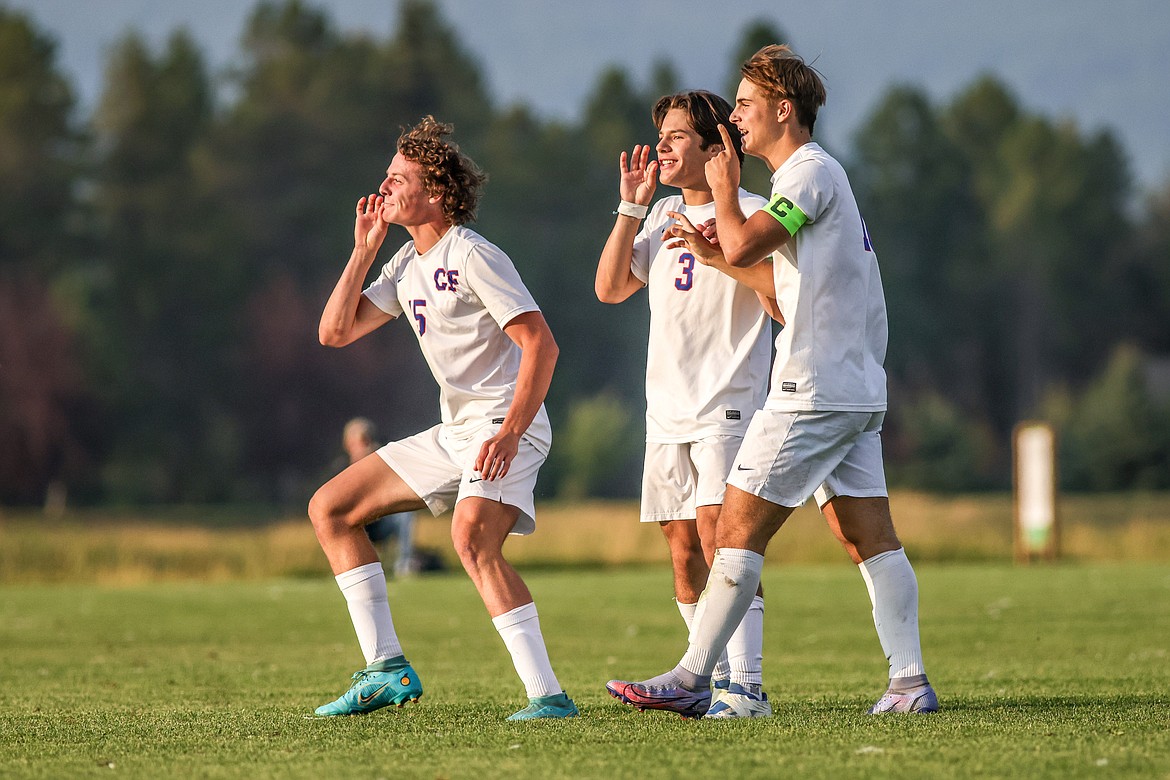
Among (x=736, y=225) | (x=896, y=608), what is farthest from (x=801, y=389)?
(x=896, y=608)

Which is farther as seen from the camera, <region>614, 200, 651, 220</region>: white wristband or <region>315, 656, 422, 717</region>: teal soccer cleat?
<region>614, 200, 651, 220</region>: white wristband

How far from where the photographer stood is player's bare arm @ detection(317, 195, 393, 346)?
629 cm

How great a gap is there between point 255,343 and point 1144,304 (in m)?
48.3

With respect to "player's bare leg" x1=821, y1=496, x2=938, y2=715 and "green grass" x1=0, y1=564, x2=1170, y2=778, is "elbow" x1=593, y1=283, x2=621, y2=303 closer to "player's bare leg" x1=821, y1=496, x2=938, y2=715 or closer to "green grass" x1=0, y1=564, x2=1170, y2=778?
"player's bare leg" x1=821, y1=496, x2=938, y2=715

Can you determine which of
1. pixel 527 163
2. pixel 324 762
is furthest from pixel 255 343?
pixel 324 762

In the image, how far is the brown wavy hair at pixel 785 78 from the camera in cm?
582

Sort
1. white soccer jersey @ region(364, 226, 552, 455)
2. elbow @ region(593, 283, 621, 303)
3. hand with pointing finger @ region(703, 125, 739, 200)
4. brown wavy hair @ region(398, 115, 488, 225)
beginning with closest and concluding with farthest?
hand with pointing finger @ region(703, 125, 739, 200) < white soccer jersey @ region(364, 226, 552, 455) < brown wavy hair @ region(398, 115, 488, 225) < elbow @ region(593, 283, 621, 303)

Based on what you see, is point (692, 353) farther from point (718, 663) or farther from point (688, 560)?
point (718, 663)

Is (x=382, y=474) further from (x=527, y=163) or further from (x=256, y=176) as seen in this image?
(x=527, y=163)

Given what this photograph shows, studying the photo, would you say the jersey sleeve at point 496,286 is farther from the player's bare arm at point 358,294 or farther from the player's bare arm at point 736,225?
the player's bare arm at point 736,225

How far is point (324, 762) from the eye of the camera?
4816 millimetres

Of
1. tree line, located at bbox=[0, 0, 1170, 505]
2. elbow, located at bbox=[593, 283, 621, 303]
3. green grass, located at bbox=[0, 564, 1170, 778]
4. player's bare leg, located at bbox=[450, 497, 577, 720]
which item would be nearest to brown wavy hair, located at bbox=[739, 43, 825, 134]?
elbow, located at bbox=[593, 283, 621, 303]

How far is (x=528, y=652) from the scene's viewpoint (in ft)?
19.2

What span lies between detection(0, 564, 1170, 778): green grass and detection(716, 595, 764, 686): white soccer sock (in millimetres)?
240
